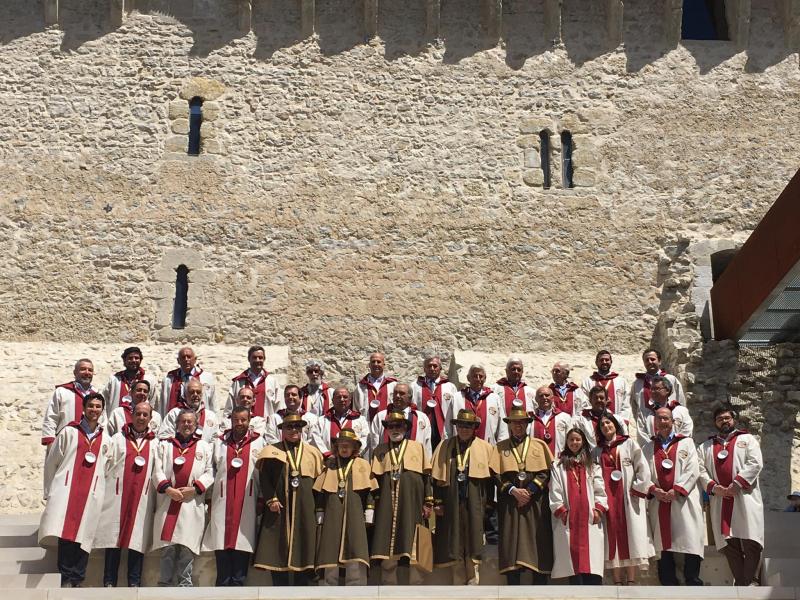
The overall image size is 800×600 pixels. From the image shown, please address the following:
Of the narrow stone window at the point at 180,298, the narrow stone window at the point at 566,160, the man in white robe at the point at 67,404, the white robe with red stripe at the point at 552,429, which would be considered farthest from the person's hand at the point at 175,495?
the narrow stone window at the point at 566,160

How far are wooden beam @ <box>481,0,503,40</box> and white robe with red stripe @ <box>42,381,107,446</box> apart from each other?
7751 millimetres

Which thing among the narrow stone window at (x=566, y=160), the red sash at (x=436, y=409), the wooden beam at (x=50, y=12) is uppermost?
the wooden beam at (x=50, y=12)

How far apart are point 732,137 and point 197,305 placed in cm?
704

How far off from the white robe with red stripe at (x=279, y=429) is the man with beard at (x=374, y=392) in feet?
2.86

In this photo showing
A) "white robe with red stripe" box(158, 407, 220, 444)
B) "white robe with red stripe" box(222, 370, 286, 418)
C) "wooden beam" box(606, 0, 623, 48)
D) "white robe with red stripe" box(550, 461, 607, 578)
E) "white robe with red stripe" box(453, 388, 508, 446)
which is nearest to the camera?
"white robe with red stripe" box(550, 461, 607, 578)

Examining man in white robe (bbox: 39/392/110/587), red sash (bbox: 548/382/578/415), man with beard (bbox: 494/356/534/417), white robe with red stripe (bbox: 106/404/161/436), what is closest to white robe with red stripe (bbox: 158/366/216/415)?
white robe with red stripe (bbox: 106/404/161/436)

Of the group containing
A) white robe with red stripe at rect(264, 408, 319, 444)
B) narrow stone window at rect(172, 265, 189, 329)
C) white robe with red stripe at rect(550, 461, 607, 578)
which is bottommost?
white robe with red stripe at rect(550, 461, 607, 578)

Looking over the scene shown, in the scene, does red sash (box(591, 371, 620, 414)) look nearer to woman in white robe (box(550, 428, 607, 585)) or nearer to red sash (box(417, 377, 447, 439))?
red sash (box(417, 377, 447, 439))

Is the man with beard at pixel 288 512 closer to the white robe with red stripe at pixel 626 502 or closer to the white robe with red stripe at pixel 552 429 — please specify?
the white robe with red stripe at pixel 552 429

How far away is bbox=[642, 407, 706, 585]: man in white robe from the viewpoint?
8.85m

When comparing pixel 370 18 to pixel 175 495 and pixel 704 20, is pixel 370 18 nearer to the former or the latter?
pixel 704 20

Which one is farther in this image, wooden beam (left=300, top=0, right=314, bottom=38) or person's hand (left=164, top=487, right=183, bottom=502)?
wooden beam (left=300, top=0, right=314, bottom=38)

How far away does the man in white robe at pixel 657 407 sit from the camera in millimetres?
10086

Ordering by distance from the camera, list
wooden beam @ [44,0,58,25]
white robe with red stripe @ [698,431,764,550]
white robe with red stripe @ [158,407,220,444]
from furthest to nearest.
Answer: wooden beam @ [44,0,58,25], white robe with red stripe @ [158,407,220,444], white robe with red stripe @ [698,431,764,550]
